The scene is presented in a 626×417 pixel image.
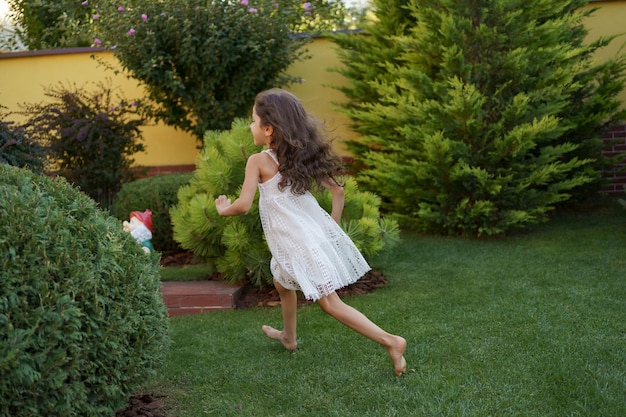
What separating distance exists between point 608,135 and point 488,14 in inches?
116

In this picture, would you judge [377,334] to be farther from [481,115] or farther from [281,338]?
[481,115]

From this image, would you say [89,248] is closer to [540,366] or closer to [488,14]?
[540,366]

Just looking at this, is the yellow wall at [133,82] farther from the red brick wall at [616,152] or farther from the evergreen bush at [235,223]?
the evergreen bush at [235,223]

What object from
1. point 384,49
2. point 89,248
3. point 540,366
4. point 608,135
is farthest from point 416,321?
point 608,135

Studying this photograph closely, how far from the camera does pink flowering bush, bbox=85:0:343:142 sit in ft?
24.9

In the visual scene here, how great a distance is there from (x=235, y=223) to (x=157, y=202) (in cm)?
206

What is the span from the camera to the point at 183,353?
4180 millimetres

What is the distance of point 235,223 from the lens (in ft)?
16.9

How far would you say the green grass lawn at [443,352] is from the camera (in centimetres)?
322

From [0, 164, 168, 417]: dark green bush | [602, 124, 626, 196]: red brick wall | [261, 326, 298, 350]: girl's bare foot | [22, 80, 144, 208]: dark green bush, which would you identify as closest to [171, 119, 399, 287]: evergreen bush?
Answer: [261, 326, 298, 350]: girl's bare foot

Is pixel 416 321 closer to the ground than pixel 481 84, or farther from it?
closer to the ground

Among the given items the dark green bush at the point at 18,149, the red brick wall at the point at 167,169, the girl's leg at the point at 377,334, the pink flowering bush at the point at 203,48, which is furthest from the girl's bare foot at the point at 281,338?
the red brick wall at the point at 167,169

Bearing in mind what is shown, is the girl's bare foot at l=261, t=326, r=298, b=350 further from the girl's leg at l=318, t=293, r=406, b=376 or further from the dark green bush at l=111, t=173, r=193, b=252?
the dark green bush at l=111, t=173, r=193, b=252

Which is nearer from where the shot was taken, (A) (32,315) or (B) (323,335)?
(A) (32,315)
